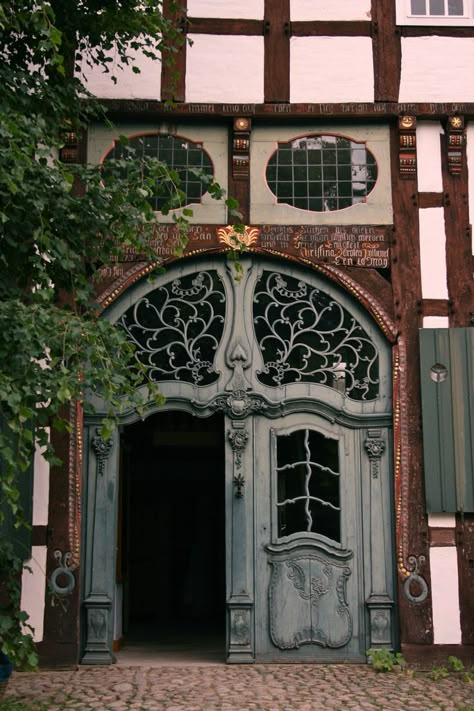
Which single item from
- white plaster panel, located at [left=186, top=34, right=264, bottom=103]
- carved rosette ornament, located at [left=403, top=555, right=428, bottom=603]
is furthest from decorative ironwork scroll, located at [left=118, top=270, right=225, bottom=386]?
carved rosette ornament, located at [left=403, top=555, right=428, bottom=603]

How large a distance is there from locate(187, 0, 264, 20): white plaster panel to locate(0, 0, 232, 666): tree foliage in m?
1.65

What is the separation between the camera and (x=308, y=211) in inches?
351

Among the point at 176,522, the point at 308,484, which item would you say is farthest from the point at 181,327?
the point at 176,522

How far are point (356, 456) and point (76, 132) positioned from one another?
3661mm

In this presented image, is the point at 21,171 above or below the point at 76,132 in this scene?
below

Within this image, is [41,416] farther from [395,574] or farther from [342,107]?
[342,107]

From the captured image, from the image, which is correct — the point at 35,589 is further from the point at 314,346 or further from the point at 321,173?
the point at 321,173

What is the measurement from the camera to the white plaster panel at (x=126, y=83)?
8.91 metres

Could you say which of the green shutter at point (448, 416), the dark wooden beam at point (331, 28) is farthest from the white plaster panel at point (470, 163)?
the dark wooden beam at point (331, 28)

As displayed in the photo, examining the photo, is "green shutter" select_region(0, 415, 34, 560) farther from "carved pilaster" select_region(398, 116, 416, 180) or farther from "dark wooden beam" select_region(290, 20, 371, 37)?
"dark wooden beam" select_region(290, 20, 371, 37)

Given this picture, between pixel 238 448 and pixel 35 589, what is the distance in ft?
6.69

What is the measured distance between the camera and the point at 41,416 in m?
6.00

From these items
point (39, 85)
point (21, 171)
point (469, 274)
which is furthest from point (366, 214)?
point (21, 171)

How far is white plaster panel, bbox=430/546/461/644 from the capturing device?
26.9 feet
